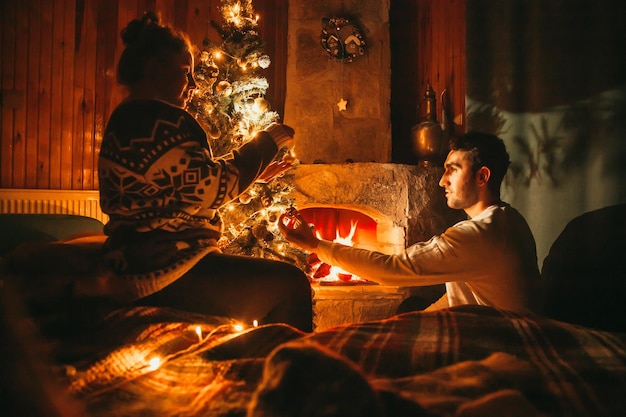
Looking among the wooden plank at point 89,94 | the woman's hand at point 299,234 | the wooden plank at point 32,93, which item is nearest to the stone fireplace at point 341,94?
the woman's hand at point 299,234

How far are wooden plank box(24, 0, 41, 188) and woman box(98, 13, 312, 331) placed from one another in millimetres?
2642

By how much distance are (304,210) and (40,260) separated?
2282 mm

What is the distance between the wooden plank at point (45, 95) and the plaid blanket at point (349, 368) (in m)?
2.89

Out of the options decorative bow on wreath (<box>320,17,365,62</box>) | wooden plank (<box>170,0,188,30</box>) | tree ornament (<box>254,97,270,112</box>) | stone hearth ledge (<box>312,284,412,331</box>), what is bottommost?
stone hearth ledge (<box>312,284,412,331</box>)

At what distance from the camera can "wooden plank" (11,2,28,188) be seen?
11.1 feet

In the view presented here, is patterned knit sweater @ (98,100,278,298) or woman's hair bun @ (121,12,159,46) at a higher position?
woman's hair bun @ (121,12,159,46)

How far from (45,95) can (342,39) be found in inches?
93.3

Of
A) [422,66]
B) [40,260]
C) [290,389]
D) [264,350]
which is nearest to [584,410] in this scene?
[290,389]

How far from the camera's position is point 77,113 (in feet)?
11.6

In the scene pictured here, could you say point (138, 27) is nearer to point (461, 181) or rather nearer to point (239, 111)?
point (239, 111)

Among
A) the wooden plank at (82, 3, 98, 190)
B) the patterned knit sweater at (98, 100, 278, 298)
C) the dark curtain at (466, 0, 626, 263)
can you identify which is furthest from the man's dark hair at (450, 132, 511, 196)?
the wooden plank at (82, 3, 98, 190)

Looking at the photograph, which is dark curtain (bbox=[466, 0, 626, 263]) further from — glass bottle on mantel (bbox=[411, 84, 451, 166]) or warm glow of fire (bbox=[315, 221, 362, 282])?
warm glow of fire (bbox=[315, 221, 362, 282])

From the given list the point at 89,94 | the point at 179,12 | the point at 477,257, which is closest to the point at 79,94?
the point at 89,94

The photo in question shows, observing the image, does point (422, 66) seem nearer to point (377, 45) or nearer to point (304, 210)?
point (377, 45)
